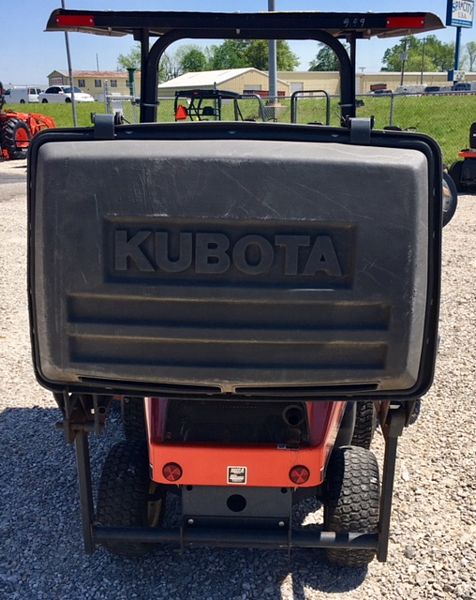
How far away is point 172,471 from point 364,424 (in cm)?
129

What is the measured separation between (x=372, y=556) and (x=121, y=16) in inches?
87.9

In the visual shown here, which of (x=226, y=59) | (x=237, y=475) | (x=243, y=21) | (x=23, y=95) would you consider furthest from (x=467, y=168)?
(x=226, y=59)

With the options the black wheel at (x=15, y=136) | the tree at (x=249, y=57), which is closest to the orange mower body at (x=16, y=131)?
the black wheel at (x=15, y=136)

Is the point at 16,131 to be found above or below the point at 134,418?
above

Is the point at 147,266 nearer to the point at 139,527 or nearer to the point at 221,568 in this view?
the point at 139,527

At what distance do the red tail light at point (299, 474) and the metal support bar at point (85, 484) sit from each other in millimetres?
733

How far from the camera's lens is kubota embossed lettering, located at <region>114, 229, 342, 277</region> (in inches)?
70.2

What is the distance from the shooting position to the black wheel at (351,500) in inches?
98.0

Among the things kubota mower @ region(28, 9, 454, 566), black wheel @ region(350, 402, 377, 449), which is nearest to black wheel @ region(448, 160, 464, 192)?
black wheel @ region(350, 402, 377, 449)

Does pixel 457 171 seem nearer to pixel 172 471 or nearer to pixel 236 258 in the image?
pixel 172 471

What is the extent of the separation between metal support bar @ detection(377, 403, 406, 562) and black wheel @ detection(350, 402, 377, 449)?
924mm

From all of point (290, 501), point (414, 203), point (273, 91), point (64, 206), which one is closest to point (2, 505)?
point (290, 501)

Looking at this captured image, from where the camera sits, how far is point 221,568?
272 centimetres

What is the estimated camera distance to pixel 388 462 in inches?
88.4
